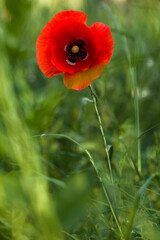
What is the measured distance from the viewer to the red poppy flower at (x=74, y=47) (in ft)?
1.67

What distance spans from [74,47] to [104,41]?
2.7 inches

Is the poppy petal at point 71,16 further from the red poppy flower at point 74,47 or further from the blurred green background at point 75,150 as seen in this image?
the blurred green background at point 75,150

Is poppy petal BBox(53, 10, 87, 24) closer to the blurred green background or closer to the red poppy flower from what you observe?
the red poppy flower

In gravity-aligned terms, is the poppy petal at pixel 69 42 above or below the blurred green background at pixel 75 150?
above

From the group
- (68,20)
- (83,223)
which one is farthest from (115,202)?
(68,20)

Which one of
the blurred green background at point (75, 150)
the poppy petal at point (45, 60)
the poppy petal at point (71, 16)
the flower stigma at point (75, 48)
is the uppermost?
the poppy petal at point (71, 16)

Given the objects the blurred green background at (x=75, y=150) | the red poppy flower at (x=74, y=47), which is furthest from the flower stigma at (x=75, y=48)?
the blurred green background at (x=75, y=150)

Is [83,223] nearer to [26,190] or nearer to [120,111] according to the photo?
[26,190]

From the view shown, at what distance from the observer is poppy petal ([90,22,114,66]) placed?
0.50 metres

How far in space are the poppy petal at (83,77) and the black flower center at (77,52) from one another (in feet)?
0.20

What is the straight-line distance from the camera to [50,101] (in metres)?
0.75

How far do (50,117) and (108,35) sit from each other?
13.0 inches

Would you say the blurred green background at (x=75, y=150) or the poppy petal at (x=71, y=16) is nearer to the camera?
the blurred green background at (x=75, y=150)

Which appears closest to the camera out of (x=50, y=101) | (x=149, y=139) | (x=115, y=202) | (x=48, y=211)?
(x=48, y=211)
